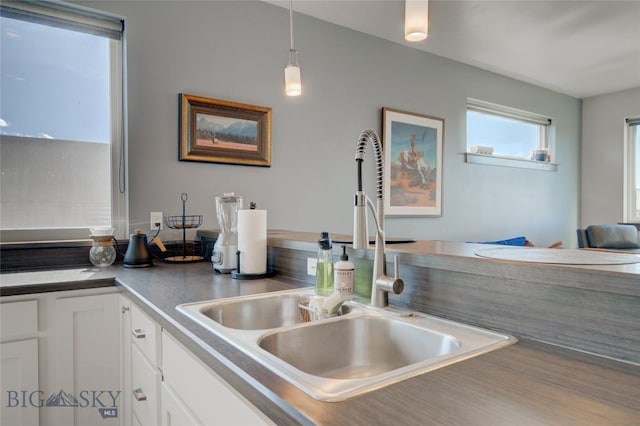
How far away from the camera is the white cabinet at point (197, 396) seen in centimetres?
74

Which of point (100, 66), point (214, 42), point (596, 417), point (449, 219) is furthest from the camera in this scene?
point (449, 219)

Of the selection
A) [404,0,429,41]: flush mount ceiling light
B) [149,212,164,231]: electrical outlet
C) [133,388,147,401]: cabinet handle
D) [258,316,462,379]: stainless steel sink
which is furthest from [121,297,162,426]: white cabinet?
[404,0,429,41]: flush mount ceiling light

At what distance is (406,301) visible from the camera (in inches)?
46.0

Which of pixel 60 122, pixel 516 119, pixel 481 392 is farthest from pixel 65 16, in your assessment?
pixel 516 119

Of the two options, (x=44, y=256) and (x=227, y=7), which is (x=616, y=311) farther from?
(x=227, y=7)

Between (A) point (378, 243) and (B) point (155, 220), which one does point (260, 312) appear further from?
(B) point (155, 220)

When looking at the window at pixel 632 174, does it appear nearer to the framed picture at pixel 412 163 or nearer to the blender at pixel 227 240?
the framed picture at pixel 412 163

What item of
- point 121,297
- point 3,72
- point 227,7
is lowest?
point 121,297

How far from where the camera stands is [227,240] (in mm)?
1874

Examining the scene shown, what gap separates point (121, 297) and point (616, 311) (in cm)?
165

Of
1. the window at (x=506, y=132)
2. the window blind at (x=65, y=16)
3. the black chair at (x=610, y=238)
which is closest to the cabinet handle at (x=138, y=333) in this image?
the window blind at (x=65, y=16)

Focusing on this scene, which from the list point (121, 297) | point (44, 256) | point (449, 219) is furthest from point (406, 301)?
point (449, 219)

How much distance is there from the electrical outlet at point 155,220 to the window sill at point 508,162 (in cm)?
285

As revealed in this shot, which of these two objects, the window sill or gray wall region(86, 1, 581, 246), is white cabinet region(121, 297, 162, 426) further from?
the window sill
